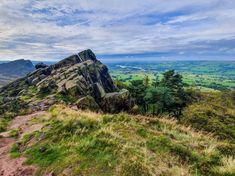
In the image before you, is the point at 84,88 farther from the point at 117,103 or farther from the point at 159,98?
the point at 159,98

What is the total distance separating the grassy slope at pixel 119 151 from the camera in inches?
402

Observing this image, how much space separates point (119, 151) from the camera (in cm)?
1149

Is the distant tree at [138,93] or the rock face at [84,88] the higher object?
the rock face at [84,88]

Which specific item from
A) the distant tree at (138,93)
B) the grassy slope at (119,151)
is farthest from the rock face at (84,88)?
the grassy slope at (119,151)

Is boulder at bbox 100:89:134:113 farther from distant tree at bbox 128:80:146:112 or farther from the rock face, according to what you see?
distant tree at bbox 128:80:146:112

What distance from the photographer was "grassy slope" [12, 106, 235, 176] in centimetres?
1021

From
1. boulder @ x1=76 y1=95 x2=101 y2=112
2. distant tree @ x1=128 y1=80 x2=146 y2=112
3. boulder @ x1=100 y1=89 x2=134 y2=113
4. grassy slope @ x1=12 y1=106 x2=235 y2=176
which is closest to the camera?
grassy slope @ x1=12 y1=106 x2=235 y2=176

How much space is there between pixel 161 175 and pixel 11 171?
27.6 feet

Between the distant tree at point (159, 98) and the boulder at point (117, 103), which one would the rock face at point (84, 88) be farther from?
the distant tree at point (159, 98)

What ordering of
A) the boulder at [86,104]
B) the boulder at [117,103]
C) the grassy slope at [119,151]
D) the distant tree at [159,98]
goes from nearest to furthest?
1. the grassy slope at [119,151]
2. the boulder at [86,104]
3. the boulder at [117,103]
4. the distant tree at [159,98]

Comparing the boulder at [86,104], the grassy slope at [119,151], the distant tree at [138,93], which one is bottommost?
the distant tree at [138,93]

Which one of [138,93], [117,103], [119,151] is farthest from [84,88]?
[119,151]

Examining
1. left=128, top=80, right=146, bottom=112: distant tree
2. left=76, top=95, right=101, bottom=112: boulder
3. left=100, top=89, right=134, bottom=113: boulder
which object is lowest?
left=128, top=80, right=146, bottom=112: distant tree

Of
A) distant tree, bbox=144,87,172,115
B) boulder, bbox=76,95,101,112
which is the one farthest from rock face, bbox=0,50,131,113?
distant tree, bbox=144,87,172,115
